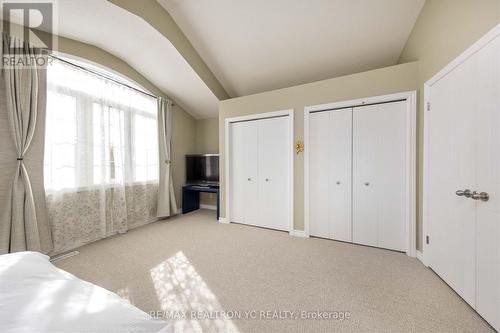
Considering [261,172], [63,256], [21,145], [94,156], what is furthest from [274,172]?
[21,145]

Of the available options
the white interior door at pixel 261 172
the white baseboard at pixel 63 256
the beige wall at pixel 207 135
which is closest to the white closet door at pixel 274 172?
the white interior door at pixel 261 172

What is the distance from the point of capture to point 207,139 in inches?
186

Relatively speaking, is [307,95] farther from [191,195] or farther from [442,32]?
[191,195]

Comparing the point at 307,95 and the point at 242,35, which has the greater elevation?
the point at 242,35

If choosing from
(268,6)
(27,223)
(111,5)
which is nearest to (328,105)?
(268,6)

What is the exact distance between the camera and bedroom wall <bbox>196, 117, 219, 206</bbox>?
4.62 metres

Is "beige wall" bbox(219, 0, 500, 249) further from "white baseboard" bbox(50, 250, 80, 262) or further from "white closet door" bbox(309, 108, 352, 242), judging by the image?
"white baseboard" bbox(50, 250, 80, 262)

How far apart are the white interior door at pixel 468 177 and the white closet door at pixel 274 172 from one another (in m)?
1.69

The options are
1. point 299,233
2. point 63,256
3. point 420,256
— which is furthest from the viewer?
point 299,233

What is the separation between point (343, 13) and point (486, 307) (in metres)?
3.11

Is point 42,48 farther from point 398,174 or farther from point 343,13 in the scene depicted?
point 398,174

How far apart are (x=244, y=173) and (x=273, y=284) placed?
199 centimetres

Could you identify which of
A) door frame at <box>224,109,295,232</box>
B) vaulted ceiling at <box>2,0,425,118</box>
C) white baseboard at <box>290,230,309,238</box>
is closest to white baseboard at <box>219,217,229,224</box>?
door frame at <box>224,109,295,232</box>

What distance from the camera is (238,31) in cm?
273
